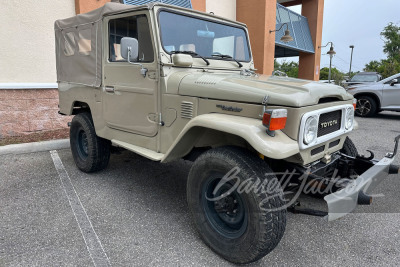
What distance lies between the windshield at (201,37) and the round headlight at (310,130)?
4.80ft

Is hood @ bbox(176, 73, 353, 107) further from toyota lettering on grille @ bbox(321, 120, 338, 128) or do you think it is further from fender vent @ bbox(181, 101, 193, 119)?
toyota lettering on grille @ bbox(321, 120, 338, 128)

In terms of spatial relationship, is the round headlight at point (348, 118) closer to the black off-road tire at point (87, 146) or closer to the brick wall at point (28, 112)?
the black off-road tire at point (87, 146)

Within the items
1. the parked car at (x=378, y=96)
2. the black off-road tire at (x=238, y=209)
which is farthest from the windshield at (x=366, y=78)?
the black off-road tire at (x=238, y=209)

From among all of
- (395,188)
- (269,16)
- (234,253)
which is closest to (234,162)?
(234,253)

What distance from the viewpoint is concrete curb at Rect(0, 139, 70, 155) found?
5.16 meters

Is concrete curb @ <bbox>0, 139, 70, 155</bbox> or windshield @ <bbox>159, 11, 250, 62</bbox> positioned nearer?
windshield @ <bbox>159, 11, 250, 62</bbox>

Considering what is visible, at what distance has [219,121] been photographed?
2191 millimetres

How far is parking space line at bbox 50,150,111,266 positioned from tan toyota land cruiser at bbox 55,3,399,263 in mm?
495

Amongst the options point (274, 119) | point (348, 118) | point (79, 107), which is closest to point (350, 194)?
point (274, 119)

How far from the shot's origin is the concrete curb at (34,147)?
516 centimetres

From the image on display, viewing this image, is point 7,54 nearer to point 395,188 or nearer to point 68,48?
point 68,48

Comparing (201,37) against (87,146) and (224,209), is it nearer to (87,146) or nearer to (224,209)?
(224,209)

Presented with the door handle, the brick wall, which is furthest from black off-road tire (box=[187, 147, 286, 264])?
the brick wall

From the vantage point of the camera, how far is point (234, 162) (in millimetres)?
2145
